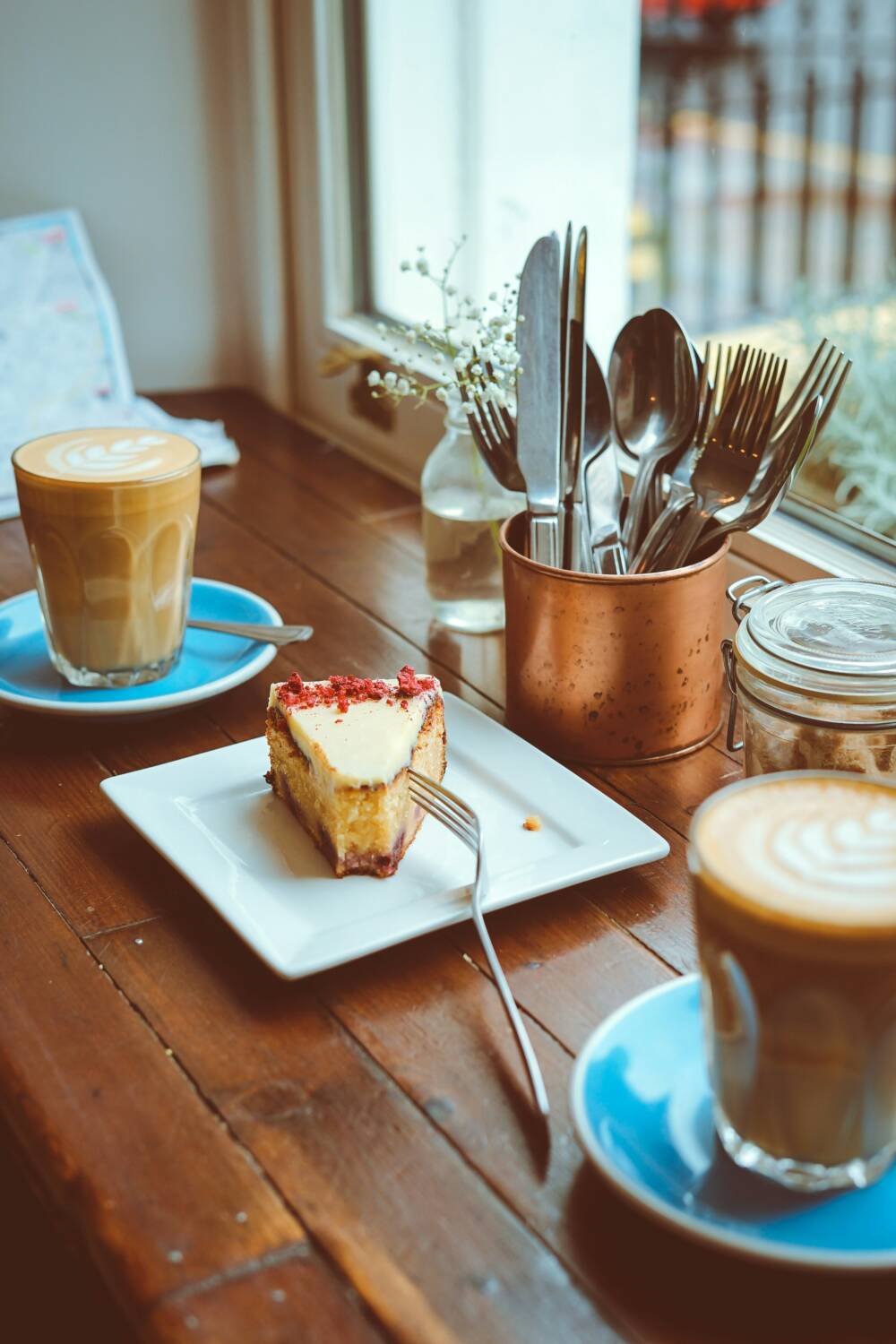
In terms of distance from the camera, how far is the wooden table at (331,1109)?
560 mm

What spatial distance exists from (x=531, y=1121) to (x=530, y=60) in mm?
1234

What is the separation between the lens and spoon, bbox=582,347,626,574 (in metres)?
1.00

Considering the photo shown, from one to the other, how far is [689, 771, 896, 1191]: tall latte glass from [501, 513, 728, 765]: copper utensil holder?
12.6 inches

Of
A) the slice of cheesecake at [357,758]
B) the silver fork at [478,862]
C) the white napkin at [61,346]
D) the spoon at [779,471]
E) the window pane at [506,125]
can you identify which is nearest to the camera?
the silver fork at [478,862]

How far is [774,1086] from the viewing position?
0.58 meters

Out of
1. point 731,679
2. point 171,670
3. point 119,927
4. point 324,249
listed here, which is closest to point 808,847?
point 731,679

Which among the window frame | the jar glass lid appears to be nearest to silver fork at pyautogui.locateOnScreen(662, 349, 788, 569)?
the jar glass lid

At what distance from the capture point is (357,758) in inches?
31.7

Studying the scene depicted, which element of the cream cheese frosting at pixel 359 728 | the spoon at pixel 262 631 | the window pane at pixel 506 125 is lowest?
the spoon at pixel 262 631

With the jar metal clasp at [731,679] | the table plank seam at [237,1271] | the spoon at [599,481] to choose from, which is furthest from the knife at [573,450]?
the table plank seam at [237,1271]

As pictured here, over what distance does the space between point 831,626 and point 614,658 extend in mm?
155

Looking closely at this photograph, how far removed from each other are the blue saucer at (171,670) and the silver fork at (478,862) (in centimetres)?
25

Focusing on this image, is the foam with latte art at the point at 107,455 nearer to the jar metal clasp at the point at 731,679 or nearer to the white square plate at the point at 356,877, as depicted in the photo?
the white square plate at the point at 356,877

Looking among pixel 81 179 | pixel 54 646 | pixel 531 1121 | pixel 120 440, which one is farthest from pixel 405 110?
pixel 531 1121
